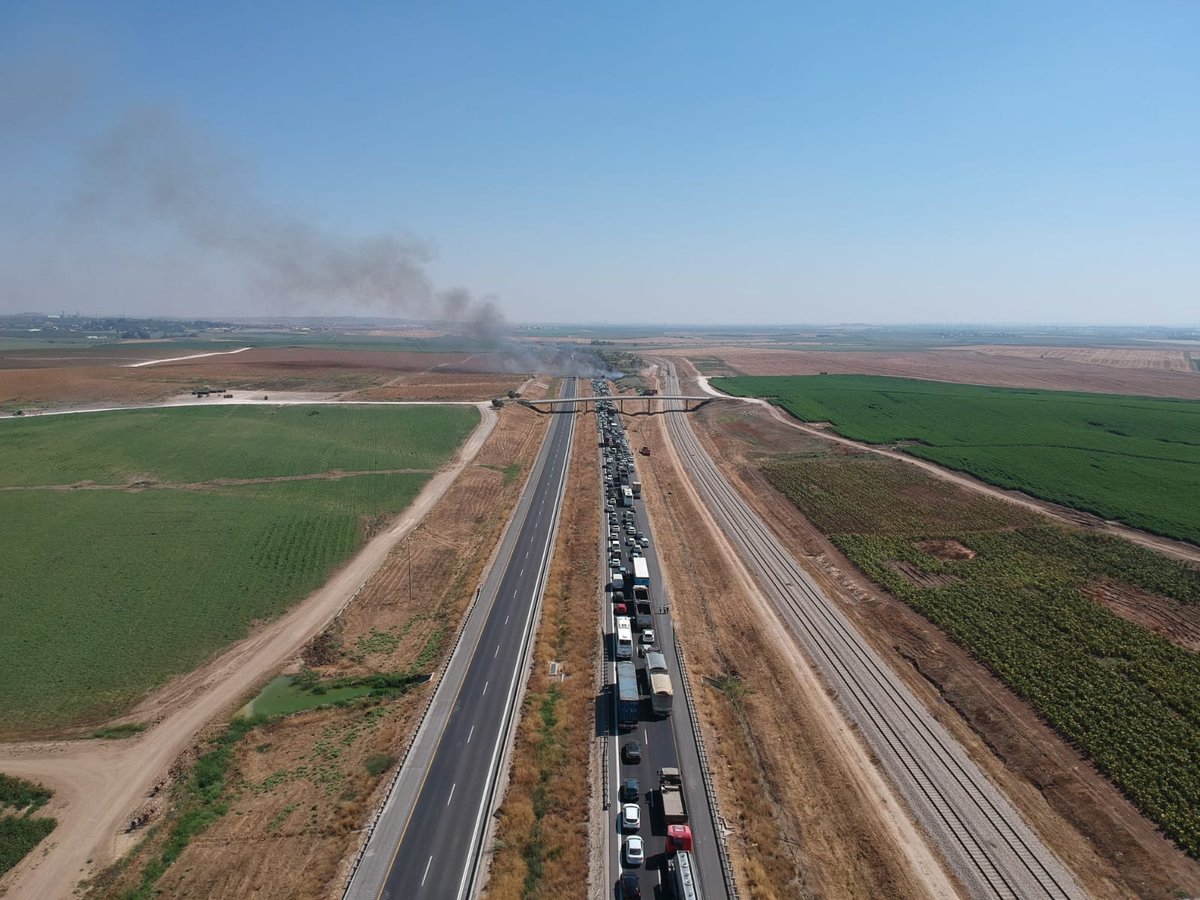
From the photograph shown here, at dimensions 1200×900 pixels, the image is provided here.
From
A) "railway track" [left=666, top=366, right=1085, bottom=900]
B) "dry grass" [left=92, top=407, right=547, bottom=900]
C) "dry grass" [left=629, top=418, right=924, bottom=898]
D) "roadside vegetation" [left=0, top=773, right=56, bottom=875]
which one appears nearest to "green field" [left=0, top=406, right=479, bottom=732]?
"roadside vegetation" [left=0, top=773, right=56, bottom=875]

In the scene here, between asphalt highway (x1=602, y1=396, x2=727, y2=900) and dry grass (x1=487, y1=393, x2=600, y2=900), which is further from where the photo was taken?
asphalt highway (x1=602, y1=396, x2=727, y2=900)

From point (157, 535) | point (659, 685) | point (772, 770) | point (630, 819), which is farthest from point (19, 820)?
point (772, 770)

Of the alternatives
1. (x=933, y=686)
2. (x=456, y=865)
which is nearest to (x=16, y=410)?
(x=456, y=865)

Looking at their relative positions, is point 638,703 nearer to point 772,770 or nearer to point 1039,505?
point 772,770

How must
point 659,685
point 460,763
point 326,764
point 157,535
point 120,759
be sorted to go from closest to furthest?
point 460,763
point 326,764
point 120,759
point 659,685
point 157,535

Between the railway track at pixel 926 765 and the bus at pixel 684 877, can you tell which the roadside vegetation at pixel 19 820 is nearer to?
the bus at pixel 684 877

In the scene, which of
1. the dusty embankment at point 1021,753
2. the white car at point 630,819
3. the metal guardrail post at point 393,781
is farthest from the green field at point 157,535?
the dusty embankment at point 1021,753

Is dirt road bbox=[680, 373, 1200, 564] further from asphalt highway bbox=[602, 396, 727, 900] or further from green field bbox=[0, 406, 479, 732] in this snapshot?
green field bbox=[0, 406, 479, 732]
